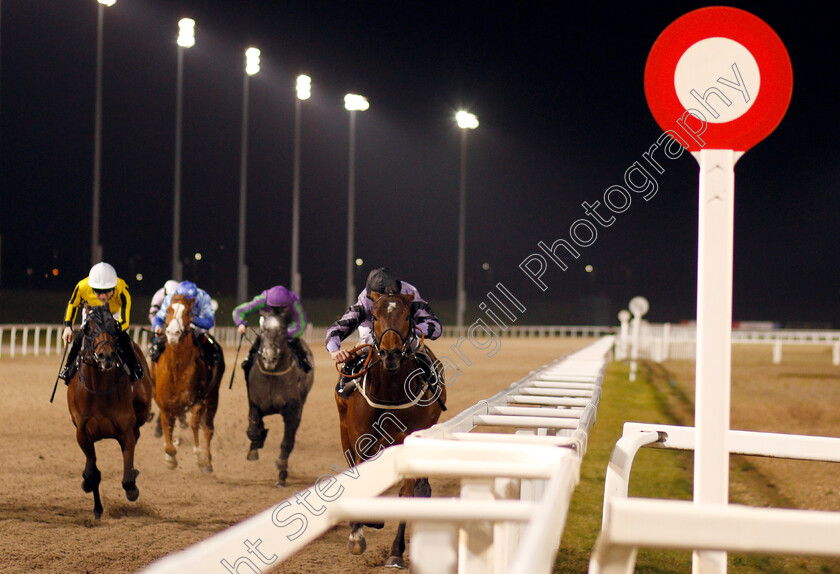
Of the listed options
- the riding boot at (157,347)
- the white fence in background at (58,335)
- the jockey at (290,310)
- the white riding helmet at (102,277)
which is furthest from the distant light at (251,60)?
the white riding helmet at (102,277)

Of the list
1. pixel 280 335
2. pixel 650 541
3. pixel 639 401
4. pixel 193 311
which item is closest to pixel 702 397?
pixel 650 541

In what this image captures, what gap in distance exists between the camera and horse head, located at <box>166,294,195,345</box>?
300 inches

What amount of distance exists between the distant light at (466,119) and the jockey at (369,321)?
79.3 ft

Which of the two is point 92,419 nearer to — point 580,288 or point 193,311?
point 193,311

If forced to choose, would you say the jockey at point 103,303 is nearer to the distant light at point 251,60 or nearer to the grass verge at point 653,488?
the grass verge at point 653,488

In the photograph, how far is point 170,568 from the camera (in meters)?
0.99

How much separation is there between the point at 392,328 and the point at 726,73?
2990 mm

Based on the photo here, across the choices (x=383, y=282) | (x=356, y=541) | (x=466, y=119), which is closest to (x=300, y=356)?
(x=383, y=282)

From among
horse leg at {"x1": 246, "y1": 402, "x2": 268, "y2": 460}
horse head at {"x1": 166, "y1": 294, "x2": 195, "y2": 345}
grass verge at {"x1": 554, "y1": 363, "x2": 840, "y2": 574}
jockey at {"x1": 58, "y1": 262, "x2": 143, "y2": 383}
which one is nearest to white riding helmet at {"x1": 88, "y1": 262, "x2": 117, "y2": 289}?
jockey at {"x1": 58, "y1": 262, "x2": 143, "y2": 383}

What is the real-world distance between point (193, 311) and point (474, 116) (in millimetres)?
22578

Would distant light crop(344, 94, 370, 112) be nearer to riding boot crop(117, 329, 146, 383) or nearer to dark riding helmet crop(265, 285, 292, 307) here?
dark riding helmet crop(265, 285, 292, 307)

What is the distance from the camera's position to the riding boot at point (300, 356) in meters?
7.98

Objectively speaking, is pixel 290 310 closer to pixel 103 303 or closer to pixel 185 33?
pixel 103 303

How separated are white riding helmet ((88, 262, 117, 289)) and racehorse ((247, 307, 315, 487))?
1.69 metres
